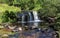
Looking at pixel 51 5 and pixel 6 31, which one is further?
pixel 51 5

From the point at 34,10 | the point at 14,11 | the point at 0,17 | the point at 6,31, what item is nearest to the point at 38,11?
the point at 34,10

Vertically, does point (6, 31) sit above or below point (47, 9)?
below

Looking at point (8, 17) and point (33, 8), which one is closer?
point (8, 17)

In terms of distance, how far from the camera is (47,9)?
16.8 metres

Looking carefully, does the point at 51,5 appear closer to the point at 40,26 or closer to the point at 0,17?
the point at 40,26

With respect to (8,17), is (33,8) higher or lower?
higher

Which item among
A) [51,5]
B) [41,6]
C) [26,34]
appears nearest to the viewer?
[26,34]

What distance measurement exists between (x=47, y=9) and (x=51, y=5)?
2.32 ft

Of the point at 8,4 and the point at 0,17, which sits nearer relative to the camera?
the point at 0,17

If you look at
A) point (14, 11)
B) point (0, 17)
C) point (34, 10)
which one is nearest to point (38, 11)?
point (34, 10)

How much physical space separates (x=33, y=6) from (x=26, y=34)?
20.4ft

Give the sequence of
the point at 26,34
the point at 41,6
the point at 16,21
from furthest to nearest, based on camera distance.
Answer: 1. the point at 41,6
2. the point at 16,21
3. the point at 26,34

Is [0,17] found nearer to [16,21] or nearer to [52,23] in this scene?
[16,21]

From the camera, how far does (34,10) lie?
18172 mm
